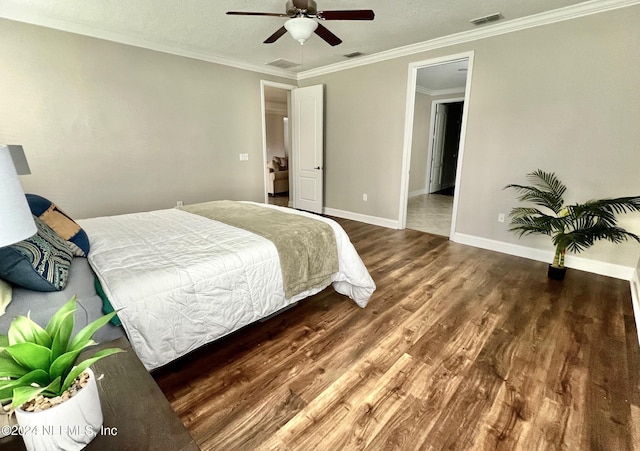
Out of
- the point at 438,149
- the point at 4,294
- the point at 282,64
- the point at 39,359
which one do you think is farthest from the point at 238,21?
the point at 438,149

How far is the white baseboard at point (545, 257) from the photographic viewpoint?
9.90 ft

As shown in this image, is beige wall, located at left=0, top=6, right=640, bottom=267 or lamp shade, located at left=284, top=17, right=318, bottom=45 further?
beige wall, located at left=0, top=6, right=640, bottom=267

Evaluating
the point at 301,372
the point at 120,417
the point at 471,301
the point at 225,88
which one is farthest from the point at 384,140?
the point at 120,417

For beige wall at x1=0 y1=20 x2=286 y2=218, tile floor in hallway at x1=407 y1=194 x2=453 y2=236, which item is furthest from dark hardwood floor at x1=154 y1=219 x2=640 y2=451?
beige wall at x1=0 y1=20 x2=286 y2=218

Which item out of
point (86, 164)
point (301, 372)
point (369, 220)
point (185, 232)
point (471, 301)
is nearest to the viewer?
point (301, 372)

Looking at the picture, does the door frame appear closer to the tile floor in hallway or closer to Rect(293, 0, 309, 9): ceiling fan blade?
the tile floor in hallway

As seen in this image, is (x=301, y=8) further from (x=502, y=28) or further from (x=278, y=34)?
(x=502, y=28)

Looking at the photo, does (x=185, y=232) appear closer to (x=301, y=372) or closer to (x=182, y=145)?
(x=301, y=372)

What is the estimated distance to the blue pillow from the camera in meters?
1.74

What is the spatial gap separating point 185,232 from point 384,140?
3429mm

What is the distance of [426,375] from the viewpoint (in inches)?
68.6

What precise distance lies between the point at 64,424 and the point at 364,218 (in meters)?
4.72

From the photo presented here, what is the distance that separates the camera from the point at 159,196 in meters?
4.15

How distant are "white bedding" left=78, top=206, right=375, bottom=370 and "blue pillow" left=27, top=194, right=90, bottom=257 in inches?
3.0
